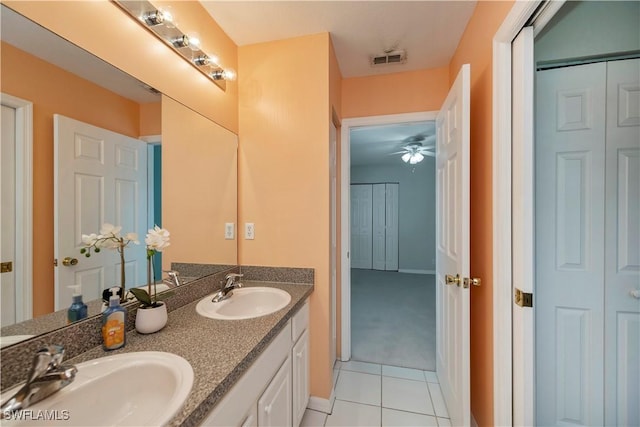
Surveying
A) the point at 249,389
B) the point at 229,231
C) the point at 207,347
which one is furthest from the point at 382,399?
the point at 229,231

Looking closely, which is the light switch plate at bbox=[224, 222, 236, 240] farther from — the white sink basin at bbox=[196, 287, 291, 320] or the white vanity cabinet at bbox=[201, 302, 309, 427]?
the white vanity cabinet at bbox=[201, 302, 309, 427]

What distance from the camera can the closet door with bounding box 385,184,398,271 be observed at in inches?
230

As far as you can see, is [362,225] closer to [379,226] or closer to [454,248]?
[379,226]

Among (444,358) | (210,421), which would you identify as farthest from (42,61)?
(444,358)

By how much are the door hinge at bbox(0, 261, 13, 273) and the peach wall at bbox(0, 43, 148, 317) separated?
6 cm

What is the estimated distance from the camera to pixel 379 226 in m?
5.97

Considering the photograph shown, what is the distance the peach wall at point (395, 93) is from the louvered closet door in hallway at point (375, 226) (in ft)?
12.4

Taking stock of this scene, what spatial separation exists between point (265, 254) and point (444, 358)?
56.8 inches

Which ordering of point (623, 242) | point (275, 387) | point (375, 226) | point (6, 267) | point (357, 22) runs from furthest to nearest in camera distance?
point (375, 226), point (357, 22), point (623, 242), point (275, 387), point (6, 267)

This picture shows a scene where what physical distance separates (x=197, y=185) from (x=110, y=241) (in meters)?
0.62

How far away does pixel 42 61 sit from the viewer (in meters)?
0.80

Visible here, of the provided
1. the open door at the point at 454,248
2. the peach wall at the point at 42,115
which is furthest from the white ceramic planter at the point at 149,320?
the open door at the point at 454,248

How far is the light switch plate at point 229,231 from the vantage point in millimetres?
1716

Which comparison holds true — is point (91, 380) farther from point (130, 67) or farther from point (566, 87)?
point (566, 87)
